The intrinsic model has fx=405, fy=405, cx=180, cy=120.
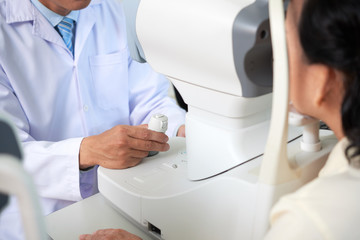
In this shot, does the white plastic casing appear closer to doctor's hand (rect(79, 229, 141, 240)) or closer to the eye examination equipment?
doctor's hand (rect(79, 229, 141, 240))

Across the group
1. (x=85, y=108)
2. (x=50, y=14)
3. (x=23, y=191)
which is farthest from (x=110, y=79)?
(x=23, y=191)

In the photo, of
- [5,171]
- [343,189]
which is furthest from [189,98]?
[5,171]

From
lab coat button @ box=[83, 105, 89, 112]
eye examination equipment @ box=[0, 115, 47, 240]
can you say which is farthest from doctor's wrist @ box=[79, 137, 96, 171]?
eye examination equipment @ box=[0, 115, 47, 240]

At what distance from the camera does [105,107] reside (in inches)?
55.7

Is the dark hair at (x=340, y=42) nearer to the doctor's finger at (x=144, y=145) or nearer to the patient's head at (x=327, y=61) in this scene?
the patient's head at (x=327, y=61)

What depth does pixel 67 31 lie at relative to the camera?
1.33 meters

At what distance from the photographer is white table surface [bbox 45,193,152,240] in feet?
3.12

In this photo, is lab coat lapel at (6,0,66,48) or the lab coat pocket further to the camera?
the lab coat pocket

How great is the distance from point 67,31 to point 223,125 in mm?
746

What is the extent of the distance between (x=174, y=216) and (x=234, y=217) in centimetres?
16

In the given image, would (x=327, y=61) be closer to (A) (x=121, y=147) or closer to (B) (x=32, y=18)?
(A) (x=121, y=147)

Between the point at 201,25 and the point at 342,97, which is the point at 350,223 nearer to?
the point at 342,97

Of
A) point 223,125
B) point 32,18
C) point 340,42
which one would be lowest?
point 223,125

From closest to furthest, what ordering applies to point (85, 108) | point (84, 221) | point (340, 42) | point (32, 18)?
point (340, 42)
point (84, 221)
point (32, 18)
point (85, 108)
